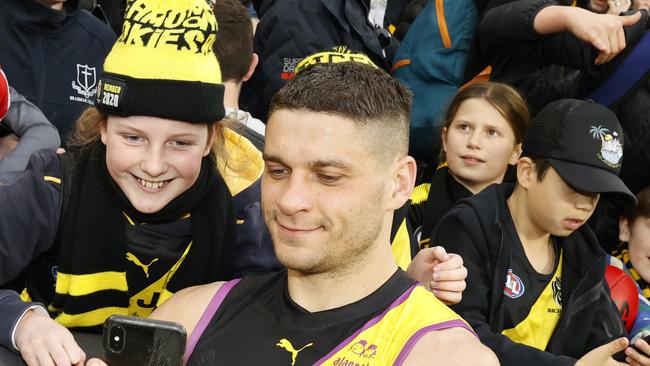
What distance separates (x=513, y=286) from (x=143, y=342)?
2027 millimetres

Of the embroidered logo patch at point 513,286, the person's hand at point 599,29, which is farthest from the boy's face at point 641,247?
the embroidered logo patch at point 513,286

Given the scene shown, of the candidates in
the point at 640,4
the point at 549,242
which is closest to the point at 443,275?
the point at 549,242

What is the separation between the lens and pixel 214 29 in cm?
329

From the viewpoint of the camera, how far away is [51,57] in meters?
4.37

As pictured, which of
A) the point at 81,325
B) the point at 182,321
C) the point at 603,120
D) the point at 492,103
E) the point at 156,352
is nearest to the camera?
the point at 156,352

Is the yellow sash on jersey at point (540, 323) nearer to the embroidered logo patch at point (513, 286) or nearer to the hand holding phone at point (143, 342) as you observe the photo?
the embroidered logo patch at point (513, 286)

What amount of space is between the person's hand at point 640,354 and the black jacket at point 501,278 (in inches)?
6.9

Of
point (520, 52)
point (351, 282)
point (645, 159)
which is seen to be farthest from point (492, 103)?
point (351, 282)

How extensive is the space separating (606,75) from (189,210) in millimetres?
2276

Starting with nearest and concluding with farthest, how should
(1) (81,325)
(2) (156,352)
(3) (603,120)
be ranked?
(2) (156,352) → (1) (81,325) → (3) (603,120)

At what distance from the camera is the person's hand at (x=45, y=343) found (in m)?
2.58

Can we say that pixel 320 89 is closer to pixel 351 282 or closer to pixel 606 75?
pixel 351 282

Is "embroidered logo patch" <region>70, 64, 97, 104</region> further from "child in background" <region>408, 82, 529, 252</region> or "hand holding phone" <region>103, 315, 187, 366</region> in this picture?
"hand holding phone" <region>103, 315, 187, 366</region>

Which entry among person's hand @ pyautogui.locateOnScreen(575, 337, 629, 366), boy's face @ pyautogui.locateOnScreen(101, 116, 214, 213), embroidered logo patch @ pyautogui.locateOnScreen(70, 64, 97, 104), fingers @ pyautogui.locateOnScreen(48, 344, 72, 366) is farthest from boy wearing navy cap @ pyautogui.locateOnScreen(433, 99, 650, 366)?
embroidered logo patch @ pyautogui.locateOnScreen(70, 64, 97, 104)
